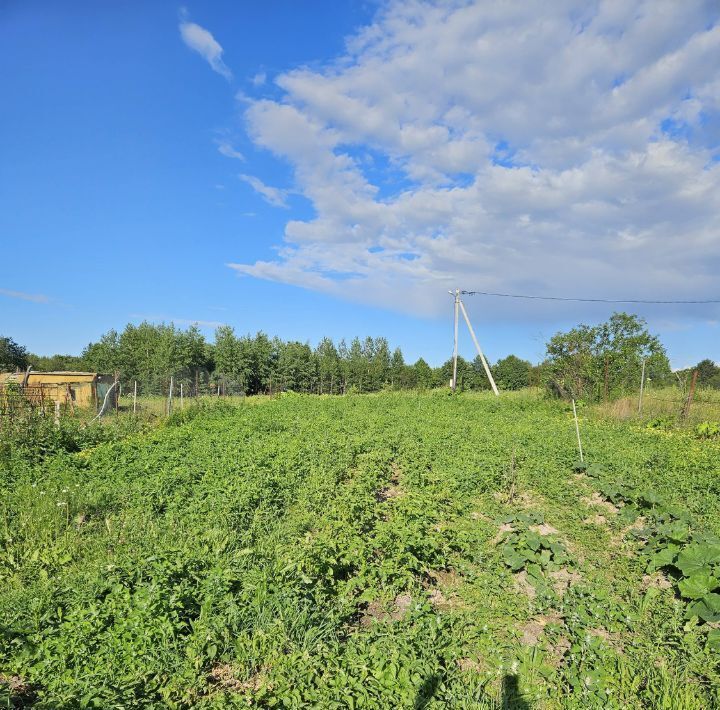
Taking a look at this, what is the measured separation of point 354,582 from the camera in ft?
13.5

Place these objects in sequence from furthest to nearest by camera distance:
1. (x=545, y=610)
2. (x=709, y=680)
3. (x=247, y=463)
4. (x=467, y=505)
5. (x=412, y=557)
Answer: (x=247, y=463) → (x=467, y=505) → (x=412, y=557) → (x=545, y=610) → (x=709, y=680)

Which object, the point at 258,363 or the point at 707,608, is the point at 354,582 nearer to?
the point at 707,608

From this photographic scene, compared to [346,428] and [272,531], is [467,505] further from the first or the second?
[346,428]

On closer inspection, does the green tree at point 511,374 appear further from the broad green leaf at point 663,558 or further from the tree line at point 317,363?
the broad green leaf at point 663,558

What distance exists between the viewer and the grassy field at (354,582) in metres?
3.05

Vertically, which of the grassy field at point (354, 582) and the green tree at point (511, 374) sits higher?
the green tree at point (511, 374)

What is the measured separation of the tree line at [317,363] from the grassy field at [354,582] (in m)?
13.8

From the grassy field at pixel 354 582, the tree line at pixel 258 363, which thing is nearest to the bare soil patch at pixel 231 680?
the grassy field at pixel 354 582

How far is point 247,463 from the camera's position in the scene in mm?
7781

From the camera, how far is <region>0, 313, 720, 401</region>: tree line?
69.9 feet

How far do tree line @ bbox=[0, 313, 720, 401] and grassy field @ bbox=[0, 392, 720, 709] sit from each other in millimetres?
13778

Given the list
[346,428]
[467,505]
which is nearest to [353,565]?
[467,505]

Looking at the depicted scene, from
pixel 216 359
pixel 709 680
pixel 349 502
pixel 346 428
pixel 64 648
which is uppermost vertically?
pixel 216 359

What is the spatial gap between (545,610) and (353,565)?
176 centimetres
